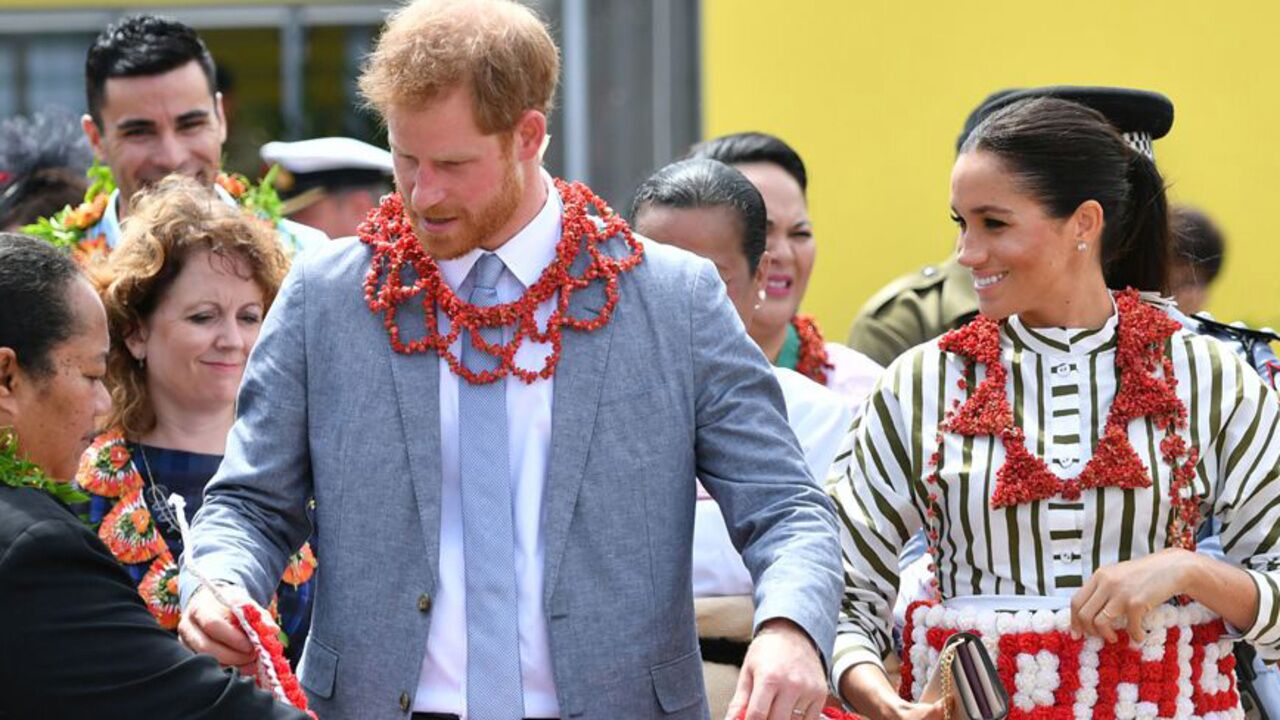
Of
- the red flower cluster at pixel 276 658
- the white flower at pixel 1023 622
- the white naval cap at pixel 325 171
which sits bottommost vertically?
the white flower at pixel 1023 622

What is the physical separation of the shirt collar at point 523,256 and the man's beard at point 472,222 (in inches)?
1.3

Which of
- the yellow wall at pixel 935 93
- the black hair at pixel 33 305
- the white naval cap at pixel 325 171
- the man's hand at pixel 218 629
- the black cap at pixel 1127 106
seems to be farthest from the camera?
the white naval cap at pixel 325 171

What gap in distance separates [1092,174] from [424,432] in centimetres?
131

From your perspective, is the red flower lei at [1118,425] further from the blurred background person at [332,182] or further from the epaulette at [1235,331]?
the blurred background person at [332,182]

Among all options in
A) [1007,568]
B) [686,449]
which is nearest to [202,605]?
[686,449]

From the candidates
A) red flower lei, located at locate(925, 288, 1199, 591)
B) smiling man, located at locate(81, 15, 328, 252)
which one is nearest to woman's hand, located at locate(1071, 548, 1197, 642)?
red flower lei, located at locate(925, 288, 1199, 591)

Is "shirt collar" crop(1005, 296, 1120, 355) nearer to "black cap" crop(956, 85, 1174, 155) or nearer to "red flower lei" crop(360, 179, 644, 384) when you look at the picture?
"black cap" crop(956, 85, 1174, 155)

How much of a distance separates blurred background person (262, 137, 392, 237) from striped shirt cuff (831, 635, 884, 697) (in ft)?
13.0

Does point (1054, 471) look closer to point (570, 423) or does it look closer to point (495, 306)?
point (570, 423)

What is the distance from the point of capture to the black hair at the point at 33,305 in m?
3.36

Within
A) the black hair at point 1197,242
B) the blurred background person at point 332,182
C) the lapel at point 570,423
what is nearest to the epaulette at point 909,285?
the black hair at point 1197,242

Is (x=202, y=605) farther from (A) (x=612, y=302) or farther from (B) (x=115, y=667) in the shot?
(A) (x=612, y=302)

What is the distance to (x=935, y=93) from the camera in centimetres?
728

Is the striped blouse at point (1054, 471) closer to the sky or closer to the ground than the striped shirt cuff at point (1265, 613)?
closer to the sky
